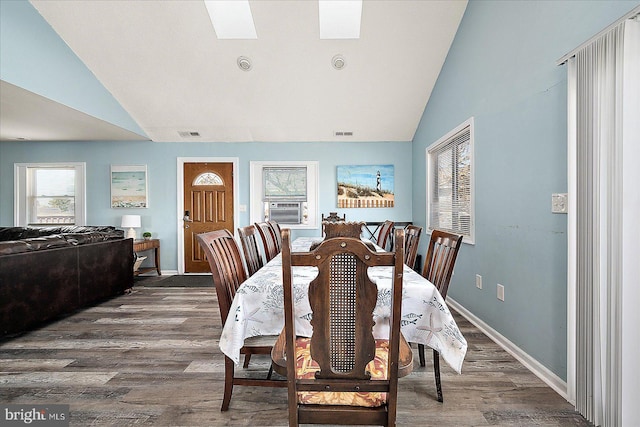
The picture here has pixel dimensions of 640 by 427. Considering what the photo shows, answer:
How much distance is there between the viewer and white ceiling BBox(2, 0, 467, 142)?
11.6 feet

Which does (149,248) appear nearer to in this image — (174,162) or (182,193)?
(182,193)

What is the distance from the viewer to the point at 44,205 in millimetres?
5711

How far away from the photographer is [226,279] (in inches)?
67.1

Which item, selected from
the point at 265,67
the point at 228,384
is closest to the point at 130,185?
the point at 265,67

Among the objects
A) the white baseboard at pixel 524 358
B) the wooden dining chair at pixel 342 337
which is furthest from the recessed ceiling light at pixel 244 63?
the white baseboard at pixel 524 358

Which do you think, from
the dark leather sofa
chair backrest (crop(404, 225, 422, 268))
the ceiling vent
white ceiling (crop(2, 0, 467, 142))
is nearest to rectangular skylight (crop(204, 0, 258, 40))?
white ceiling (crop(2, 0, 467, 142))

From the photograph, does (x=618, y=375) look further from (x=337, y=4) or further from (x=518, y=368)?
(x=337, y=4)

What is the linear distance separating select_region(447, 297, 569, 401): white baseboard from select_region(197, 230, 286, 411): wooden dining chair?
64.7 inches

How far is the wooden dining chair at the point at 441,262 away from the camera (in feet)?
5.50

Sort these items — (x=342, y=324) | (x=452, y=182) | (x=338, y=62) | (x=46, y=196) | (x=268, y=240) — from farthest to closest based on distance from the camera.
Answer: (x=46, y=196)
(x=338, y=62)
(x=452, y=182)
(x=268, y=240)
(x=342, y=324)

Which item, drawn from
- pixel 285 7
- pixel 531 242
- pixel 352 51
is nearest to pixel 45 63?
pixel 285 7

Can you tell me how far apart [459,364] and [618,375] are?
0.80 meters

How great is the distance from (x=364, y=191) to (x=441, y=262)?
3816 mm

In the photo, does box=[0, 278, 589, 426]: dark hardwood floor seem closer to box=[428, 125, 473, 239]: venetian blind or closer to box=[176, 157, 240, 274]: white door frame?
box=[428, 125, 473, 239]: venetian blind
